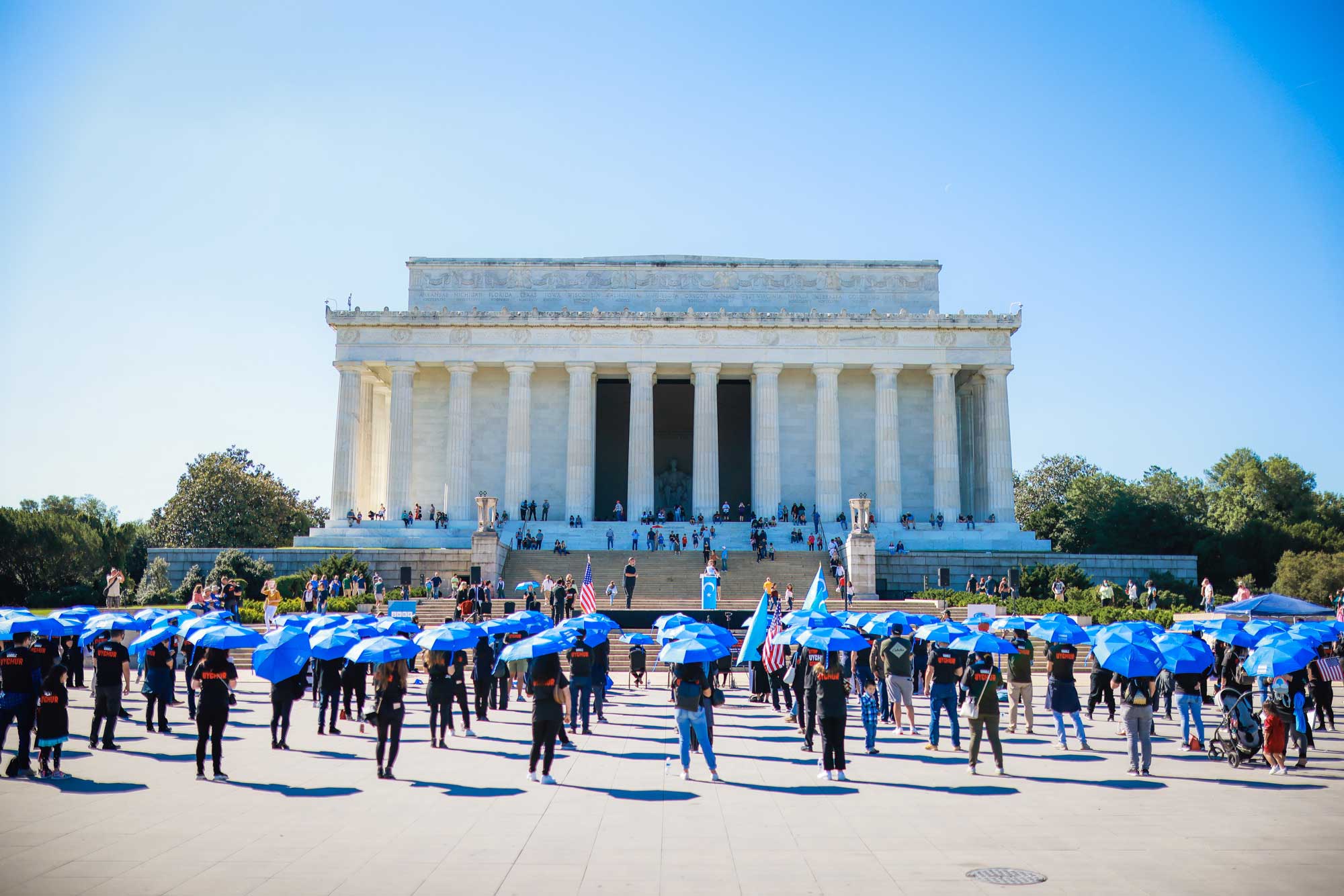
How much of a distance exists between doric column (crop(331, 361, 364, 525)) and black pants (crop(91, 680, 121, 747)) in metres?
43.6

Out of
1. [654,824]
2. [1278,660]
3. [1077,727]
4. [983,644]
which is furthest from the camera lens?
[1077,727]

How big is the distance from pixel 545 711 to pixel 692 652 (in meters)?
2.27


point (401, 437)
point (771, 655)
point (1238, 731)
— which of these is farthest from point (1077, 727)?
point (401, 437)

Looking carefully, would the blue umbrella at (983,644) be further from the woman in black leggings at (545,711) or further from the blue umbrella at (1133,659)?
the woman in black leggings at (545,711)

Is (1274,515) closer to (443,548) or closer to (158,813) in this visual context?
(443,548)

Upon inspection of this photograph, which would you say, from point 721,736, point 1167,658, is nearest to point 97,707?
point 721,736

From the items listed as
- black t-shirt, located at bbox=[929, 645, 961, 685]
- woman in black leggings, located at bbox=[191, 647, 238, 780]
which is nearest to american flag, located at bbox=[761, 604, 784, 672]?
black t-shirt, located at bbox=[929, 645, 961, 685]

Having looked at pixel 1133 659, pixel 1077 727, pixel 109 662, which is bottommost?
pixel 1077 727

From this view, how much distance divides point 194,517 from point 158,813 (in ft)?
204

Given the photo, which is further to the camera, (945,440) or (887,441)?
(945,440)

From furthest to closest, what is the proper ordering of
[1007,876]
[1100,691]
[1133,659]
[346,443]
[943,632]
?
1. [346,443]
2. [1100,691]
3. [943,632]
4. [1133,659]
5. [1007,876]

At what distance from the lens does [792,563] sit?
5109 centimetres

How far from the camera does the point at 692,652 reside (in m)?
15.3

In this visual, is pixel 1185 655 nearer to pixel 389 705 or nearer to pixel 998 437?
pixel 389 705
